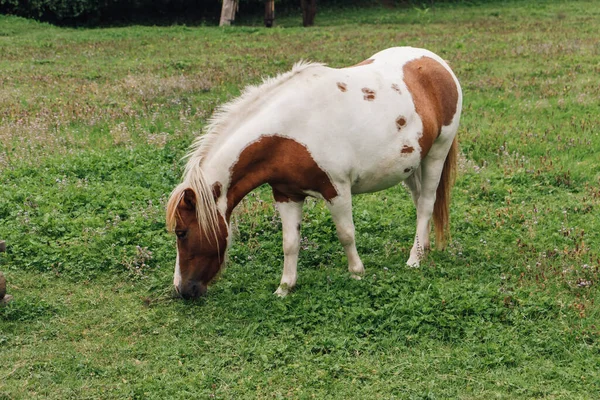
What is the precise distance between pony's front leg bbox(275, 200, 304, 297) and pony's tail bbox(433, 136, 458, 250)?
1.69m

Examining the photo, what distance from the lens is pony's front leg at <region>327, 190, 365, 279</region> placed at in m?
5.98

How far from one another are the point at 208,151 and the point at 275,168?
1.94 feet

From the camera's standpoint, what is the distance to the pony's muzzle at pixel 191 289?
19.2 feet

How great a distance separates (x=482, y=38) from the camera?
752 inches

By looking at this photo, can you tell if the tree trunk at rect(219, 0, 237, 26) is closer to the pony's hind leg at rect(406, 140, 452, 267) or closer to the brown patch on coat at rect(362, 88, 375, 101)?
the pony's hind leg at rect(406, 140, 452, 267)

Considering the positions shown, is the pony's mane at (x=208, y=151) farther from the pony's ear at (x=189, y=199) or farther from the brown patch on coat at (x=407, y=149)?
the brown patch on coat at (x=407, y=149)

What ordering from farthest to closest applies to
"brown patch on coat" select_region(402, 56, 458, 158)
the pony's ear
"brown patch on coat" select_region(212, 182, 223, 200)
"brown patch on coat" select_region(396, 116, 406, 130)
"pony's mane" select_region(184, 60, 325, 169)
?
"brown patch on coat" select_region(402, 56, 458, 158)
"brown patch on coat" select_region(396, 116, 406, 130)
"pony's mane" select_region(184, 60, 325, 169)
"brown patch on coat" select_region(212, 182, 223, 200)
the pony's ear

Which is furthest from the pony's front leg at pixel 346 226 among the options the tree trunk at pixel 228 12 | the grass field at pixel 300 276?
the tree trunk at pixel 228 12

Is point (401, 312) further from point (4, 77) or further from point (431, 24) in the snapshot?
point (431, 24)

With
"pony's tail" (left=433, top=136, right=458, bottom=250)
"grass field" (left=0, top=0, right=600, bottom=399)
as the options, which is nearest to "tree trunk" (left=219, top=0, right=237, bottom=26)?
"grass field" (left=0, top=0, right=600, bottom=399)

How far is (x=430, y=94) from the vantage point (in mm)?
6598

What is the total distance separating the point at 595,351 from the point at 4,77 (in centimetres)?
1364

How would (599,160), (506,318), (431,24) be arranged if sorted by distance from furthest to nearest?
(431,24) → (599,160) → (506,318)

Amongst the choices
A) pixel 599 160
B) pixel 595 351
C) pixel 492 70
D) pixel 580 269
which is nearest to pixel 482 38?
pixel 492 70
